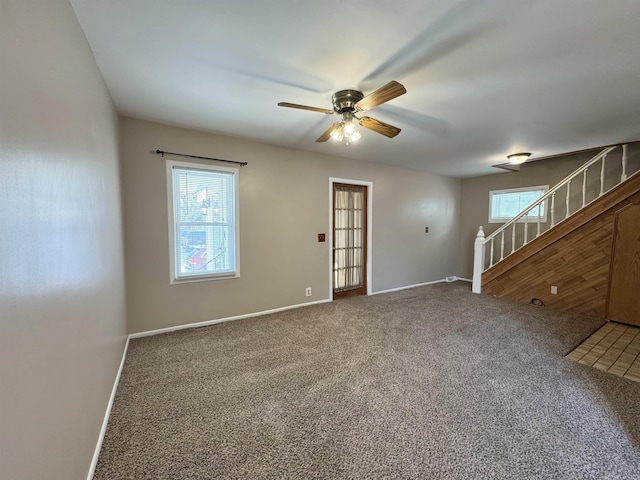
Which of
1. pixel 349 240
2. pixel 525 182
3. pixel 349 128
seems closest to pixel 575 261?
pixel 525 182

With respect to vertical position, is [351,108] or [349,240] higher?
[351,108]

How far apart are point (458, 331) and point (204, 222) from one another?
11.5ft

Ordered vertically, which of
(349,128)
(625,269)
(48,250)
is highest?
(349,128)

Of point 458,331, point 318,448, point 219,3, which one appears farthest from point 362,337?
point 219,3

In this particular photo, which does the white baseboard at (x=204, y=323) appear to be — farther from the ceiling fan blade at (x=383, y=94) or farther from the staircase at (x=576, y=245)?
the staircase at (x=576, y=245)

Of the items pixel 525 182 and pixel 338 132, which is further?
pixel 525 182

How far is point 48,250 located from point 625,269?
18.5 ft

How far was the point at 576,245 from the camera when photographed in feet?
13.1

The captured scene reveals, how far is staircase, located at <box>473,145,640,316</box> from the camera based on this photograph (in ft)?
12.4

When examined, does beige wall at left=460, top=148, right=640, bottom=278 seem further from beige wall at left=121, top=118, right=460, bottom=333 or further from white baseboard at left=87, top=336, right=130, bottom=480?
white baseboard at left=87, top=336, right=130, bottom=480

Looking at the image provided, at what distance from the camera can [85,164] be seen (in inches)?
62.2

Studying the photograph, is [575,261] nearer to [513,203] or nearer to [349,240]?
[513,203]

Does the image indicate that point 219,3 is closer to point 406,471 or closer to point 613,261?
point 406,471

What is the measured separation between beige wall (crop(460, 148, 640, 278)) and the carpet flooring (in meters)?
2.65
